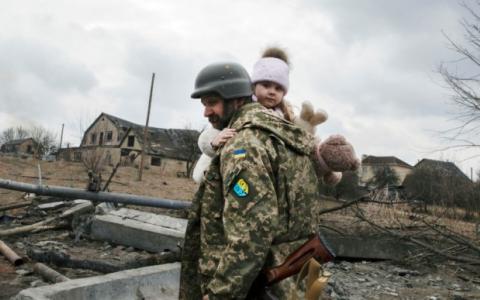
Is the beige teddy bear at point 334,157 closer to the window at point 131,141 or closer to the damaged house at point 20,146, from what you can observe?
the window at point 131,141

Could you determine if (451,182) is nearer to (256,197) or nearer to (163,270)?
(163,270)

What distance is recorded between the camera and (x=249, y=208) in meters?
1.84

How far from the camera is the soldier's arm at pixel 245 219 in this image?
5.92 feet

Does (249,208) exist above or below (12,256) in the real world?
above

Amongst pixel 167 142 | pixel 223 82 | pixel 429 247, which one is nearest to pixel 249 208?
pixel 223 82

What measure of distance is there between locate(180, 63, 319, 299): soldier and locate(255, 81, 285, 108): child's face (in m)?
0.21

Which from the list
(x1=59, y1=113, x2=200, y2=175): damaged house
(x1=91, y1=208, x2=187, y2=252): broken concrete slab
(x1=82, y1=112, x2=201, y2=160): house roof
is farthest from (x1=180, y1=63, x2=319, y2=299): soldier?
(x1=82, y1=112, x2=201, y2=160): house roof

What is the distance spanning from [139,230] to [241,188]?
5249mm

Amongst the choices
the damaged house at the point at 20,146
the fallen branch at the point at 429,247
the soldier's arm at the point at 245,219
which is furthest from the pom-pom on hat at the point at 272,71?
the damaged house at the point at 20,146

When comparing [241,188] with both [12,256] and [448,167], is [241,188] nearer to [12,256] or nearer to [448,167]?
[12,256]

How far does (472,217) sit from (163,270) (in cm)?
727

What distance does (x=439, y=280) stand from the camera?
8.19 m

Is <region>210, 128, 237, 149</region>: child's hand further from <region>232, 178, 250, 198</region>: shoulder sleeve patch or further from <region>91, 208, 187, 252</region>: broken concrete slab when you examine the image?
<region>91, 208, 187, 252</region>: broken concrete slab

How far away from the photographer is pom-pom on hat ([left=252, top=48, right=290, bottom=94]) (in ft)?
8.22
